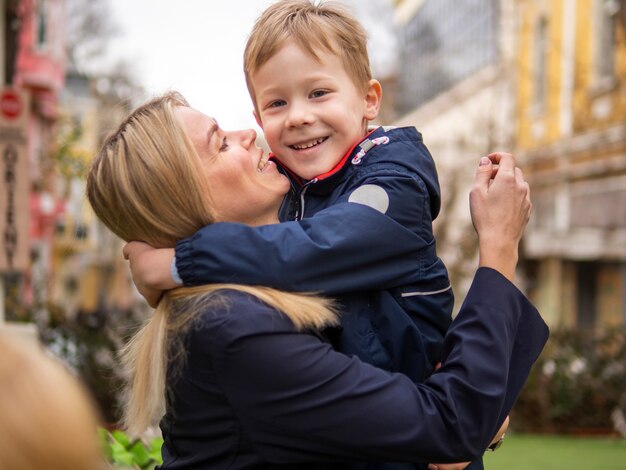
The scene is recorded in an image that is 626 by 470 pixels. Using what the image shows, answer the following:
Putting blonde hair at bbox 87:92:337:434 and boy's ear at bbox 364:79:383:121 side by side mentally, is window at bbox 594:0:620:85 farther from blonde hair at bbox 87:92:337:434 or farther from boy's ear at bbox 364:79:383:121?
blonde hair at bbox 87:92:337:434

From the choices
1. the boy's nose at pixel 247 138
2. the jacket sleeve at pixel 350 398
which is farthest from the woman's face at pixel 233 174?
the jacket sleeve at pixel 350 398

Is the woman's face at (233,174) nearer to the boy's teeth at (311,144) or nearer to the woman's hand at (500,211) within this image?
the boy's teeth at (311,144)

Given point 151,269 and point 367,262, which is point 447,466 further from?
point 151,269

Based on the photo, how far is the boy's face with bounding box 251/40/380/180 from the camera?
251cm

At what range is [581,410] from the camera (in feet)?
46.6

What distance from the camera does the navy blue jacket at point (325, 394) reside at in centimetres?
193

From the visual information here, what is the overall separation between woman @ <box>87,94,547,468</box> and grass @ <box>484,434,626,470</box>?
27.3ft

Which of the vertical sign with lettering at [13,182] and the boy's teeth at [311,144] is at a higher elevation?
the boy's teeth at [311,144]

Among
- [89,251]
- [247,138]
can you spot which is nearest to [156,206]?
[247,138]

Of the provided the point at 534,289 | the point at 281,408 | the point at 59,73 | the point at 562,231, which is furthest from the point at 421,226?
the point at 59,73

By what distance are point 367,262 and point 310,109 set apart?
57 centimetres

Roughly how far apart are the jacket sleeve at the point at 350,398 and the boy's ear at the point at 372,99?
858 millimetres

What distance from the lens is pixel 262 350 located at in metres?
1.93

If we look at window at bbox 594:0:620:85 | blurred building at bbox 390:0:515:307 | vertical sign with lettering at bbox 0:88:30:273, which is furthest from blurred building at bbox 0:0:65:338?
window at bbox 594:0:620:85
